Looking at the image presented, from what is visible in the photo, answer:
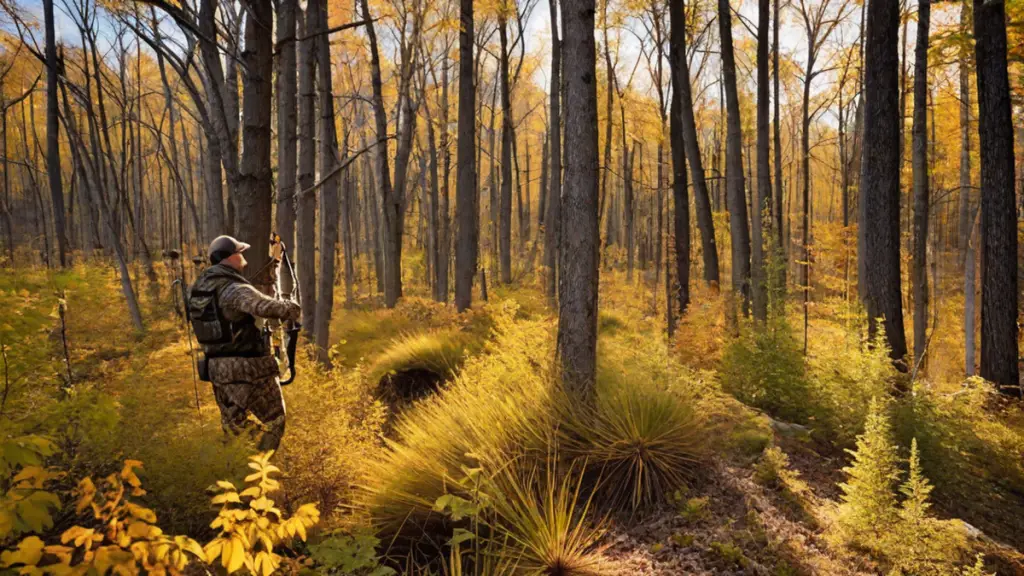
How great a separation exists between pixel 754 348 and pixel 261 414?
203 inches

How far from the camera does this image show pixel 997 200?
6867mm

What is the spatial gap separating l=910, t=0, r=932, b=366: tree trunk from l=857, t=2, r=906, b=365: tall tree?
2.88m

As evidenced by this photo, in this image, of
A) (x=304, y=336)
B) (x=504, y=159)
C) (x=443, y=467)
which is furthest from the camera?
(x=504, y=159)

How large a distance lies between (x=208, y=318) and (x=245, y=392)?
2.07 ft

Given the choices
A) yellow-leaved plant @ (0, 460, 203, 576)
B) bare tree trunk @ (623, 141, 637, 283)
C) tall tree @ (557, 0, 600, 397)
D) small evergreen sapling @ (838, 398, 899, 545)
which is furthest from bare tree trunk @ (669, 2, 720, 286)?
yellow-leaved plant @ (0, 460, 203, 576)

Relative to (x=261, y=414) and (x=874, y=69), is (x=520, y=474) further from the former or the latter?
(x=874, y=69)

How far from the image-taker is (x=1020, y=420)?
5723mm

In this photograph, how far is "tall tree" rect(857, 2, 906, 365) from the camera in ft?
20.1

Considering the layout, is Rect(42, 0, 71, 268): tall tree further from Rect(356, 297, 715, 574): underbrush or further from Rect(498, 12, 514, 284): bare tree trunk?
Rect(356, 297, 715, 574): underbrush

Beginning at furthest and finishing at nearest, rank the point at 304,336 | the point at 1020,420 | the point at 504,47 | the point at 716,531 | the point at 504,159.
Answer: the point at 504,159, the point at 504,47, the point at 304,336, the point at 1020,420, the point at 716,531

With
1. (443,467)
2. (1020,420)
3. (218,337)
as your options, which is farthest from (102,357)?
(1020,420)

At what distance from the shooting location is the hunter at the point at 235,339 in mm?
3742

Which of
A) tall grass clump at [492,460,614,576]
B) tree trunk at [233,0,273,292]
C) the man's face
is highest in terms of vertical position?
tree trunk at [233,0,273,292]

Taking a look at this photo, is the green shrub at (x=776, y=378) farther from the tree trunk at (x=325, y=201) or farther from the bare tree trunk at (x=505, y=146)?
the bare tree trunk at (x=505, y=146)
